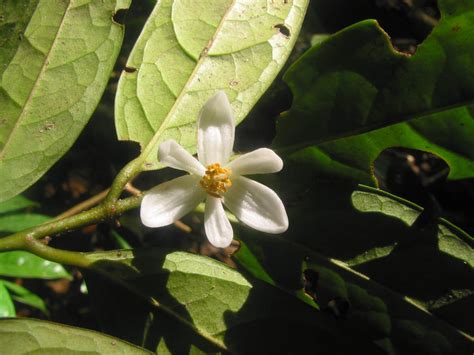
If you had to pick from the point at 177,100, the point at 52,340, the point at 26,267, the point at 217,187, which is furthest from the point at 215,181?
the point at 26,267

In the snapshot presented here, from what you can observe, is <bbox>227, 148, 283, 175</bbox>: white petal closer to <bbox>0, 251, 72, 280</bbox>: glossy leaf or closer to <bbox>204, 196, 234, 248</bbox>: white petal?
<bbox>204, 196, 234, 248</bbox>: white petal

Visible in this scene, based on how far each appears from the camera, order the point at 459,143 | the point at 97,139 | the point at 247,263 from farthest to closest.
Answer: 1. the point at 97,139
2. the point at 247,263
3. the point at 459,143

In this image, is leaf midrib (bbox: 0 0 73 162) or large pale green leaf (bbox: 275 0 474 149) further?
leaf midrib (bbox: 0 0 73 162)

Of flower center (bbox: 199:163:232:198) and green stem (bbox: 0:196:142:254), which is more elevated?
flower center (bbox: 199:163:232:198)

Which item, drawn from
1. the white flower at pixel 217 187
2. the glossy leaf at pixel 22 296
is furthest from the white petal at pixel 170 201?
the glossy leaf at pixel 22 296

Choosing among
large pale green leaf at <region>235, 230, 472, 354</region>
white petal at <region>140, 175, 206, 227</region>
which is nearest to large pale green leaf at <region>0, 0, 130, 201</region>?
white petal at <region>140, 175, 206, 227</region>

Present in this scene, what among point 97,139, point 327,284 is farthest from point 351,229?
point 97,139

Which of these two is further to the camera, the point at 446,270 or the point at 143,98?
the point at 143,98

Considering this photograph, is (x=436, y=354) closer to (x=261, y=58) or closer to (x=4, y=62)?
(x=261, y=58)
